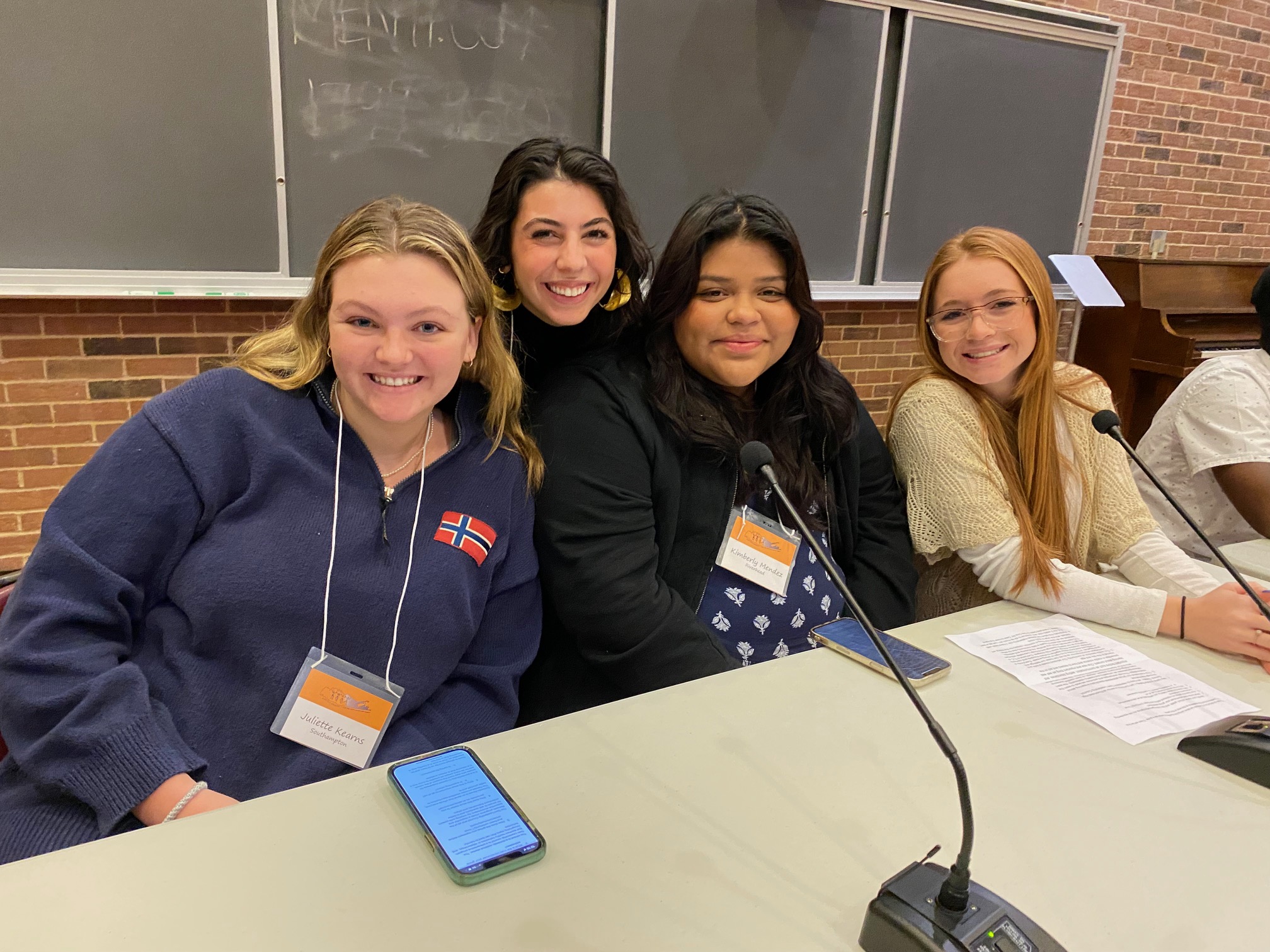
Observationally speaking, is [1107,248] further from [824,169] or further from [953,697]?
[953,697]

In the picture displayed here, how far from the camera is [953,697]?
45.3 inches

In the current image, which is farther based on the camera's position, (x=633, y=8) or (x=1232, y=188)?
(x=1232, y=188)

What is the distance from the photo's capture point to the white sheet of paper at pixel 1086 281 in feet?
5.79

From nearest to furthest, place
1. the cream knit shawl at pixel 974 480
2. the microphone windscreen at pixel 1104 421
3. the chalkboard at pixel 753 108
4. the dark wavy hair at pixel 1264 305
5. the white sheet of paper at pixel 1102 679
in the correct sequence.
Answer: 1. the white sheet of paper at pixel 1102 679
2. the microphone windscreen at pixel 1104 421
3. the cream knit shawl at pixel 974 480
4. the dark wavy hair at pixel 1264 305
5. the chalkboard at pixel 753 108

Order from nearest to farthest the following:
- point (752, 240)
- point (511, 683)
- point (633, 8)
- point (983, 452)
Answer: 1. point (511, 683)
2. point (752, 240)
3. point (983, 452)
4. point (633, 8)

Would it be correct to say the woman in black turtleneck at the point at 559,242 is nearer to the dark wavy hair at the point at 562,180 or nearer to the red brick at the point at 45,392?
the dark wavy hair at the point at 562,180

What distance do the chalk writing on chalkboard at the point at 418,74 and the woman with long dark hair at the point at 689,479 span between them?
5.11 feet

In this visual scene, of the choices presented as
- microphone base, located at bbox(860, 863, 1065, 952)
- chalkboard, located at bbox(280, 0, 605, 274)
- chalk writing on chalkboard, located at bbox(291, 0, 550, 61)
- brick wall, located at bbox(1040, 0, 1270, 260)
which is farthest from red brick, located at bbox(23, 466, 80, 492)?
brick wall, located at bbox(1040, 0, 1270, 260)

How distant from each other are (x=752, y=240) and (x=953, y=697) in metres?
0.82

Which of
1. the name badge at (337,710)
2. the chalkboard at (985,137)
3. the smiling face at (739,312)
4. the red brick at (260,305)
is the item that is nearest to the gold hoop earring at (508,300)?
the smiling face at (739,312)

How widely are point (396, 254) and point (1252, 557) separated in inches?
70.1

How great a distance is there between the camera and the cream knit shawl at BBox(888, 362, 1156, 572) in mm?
1567

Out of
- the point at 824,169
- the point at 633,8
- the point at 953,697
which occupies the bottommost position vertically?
the point at 953,697

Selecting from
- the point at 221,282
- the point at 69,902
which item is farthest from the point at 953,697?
the point at 221,282
